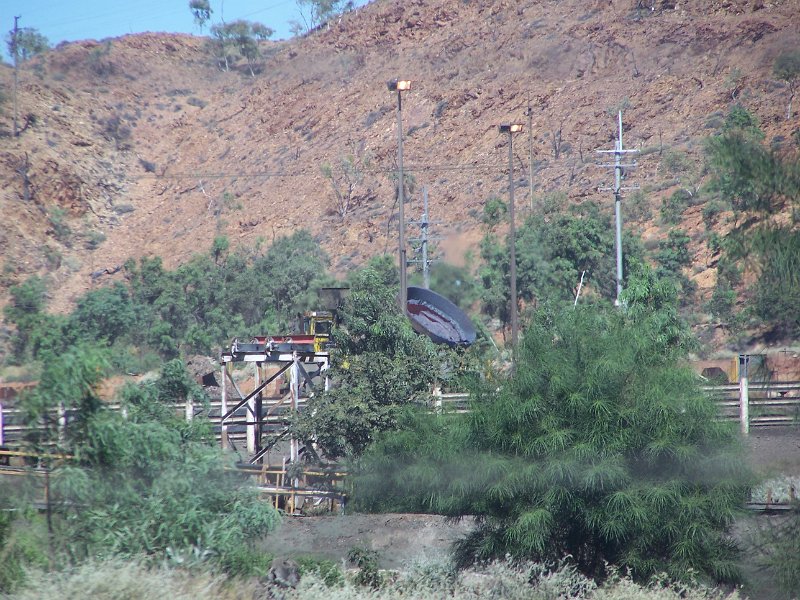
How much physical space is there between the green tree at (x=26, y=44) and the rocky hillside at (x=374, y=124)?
133 centimetres

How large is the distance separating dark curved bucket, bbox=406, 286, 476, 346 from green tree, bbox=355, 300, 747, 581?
8.72 meters

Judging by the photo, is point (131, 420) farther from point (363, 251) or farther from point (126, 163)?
point (126, 163)

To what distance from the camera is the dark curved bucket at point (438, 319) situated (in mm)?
23766

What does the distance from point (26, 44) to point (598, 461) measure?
81219 millimetres

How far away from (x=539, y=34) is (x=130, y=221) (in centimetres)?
3404

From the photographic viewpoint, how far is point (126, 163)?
259 feet

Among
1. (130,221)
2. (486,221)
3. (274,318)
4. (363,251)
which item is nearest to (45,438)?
(274,318)

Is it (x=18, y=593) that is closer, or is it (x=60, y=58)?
(x=18, y=593)

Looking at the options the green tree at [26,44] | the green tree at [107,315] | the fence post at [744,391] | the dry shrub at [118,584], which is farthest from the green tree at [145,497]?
the green tree at [26,44]

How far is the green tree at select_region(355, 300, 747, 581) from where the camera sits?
1335cm

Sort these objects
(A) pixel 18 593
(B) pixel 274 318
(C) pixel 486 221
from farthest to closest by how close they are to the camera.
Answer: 1. (C) pixel 486 221
2. (B) pixel 274 318
3. (A) pixel 18 593

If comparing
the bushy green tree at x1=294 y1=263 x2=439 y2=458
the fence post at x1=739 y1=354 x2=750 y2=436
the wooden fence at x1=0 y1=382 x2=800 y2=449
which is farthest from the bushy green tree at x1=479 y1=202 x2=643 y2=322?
the bushy green tree at x1=294 y1=263 x2=439 y2=458

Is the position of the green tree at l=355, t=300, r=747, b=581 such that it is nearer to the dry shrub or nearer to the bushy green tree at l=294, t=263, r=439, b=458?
the bushy green tree at l=294, t=263, r=439, b=458

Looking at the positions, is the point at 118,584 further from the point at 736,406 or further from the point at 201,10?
the point at 201,10
